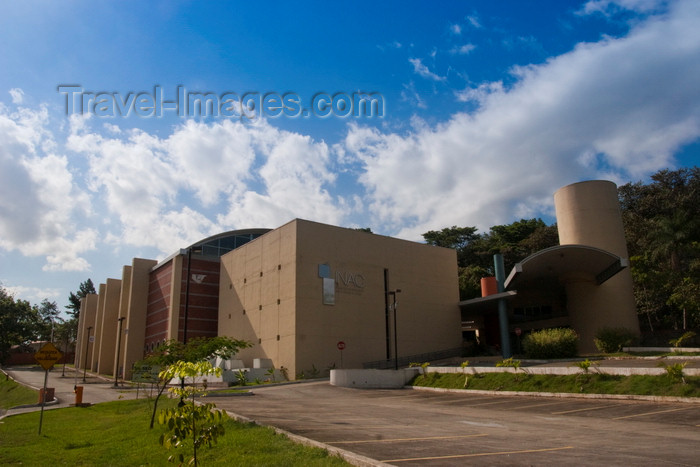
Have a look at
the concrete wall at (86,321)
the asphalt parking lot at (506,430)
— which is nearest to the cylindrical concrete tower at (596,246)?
the asphalt parking lot at (506,430)

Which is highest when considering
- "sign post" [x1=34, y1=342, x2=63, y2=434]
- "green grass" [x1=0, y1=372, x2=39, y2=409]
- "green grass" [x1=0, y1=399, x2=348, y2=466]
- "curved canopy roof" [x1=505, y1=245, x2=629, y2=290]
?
"curved canopy roof" [x1=505, y1=245, x2=629, y2=290]

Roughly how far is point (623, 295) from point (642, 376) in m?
22.3

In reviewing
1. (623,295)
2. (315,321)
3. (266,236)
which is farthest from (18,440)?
(623,295)

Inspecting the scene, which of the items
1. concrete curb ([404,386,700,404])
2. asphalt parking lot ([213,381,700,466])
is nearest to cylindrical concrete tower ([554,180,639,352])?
concrete curb ([404,386,700,404])

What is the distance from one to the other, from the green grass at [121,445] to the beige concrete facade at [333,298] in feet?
62.3

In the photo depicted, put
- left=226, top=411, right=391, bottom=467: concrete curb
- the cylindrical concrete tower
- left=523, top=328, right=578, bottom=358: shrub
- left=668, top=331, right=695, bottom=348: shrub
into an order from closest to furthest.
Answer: left=226, top=411, right=391, bottom=467: concrete curb
left=523, top=328, right=578, bottom=358: shrub
left=668, top=331, right=695, bottom=348: shrub
the cylindrical concrete tower

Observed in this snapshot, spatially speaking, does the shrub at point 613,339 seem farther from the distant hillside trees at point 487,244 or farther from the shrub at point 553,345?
the distant hillside trees at point 487,244

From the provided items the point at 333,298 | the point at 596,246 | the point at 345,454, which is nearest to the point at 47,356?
the point at 345,454

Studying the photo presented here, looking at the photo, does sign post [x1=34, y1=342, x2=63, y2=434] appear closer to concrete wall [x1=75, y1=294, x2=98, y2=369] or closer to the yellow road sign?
the yellow road sign

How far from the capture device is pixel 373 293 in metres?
40.0

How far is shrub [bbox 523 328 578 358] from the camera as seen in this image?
29891 millimetres

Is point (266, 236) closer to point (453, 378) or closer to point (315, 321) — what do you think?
point (315, 321)

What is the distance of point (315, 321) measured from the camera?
118 ft

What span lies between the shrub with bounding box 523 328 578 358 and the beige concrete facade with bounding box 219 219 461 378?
40.3 ft
